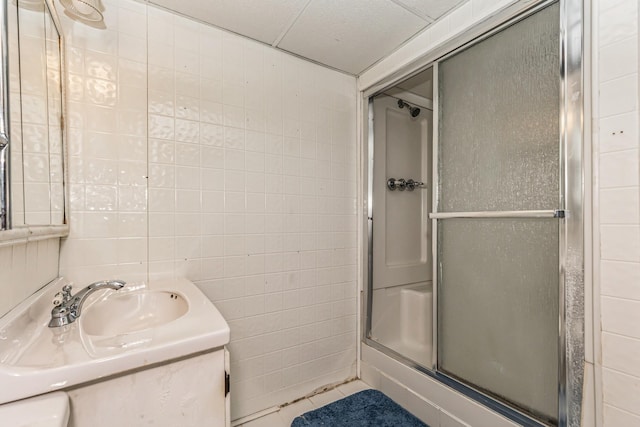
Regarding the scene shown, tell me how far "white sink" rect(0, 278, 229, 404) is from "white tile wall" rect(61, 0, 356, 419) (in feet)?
1.06

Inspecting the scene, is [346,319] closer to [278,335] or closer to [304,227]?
[278,335]

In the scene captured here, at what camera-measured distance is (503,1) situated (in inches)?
46.5

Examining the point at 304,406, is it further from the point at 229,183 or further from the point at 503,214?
the point at 503,214

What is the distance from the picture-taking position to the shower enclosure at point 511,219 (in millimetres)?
1014

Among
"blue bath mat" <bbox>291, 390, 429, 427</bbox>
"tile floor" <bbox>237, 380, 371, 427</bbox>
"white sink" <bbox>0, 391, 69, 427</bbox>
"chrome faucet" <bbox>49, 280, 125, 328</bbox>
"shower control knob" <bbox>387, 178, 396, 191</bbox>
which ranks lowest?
"tile floor" <bbox>237, 380, 371, 427</bbox>

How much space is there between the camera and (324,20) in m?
1.44

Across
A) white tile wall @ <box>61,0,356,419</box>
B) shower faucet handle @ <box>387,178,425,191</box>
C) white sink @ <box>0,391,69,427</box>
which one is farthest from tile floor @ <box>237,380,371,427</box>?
shower faucet handle @ <box>387,178,425,191</box>

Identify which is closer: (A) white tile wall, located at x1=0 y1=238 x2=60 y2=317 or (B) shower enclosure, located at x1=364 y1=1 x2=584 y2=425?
(A) white tile wall, located at x1=0 y1=238 x2=60 y2=317

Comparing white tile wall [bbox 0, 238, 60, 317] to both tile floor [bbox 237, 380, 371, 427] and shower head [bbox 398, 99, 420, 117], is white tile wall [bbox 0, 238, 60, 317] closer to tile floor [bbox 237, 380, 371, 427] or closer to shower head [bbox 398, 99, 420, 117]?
tile floor [bbox 237, 380, 371, 427]

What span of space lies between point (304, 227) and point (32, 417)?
1.34 metres

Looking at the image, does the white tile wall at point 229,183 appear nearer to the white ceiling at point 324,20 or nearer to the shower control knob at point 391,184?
the white ceiling at point 324,20

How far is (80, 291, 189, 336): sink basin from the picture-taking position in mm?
1049

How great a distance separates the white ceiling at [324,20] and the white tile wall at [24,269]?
1138 mm

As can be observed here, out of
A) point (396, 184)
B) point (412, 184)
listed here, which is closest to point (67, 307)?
point (396, 184)
